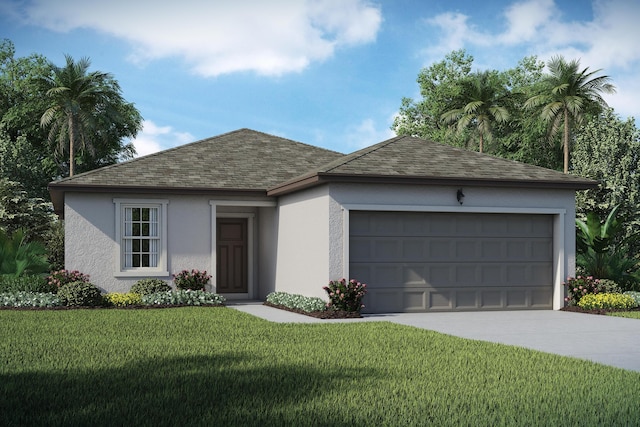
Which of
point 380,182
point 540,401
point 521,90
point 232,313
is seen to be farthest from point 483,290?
point 521,90

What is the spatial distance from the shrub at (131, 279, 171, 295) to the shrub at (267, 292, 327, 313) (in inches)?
108

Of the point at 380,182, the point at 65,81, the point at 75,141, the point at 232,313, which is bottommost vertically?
the point at 232,313

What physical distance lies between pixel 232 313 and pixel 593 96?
96.8 ft

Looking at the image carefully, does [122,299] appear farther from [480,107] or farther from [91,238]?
[480,107]

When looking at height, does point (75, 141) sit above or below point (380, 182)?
above

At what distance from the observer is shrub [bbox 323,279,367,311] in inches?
629

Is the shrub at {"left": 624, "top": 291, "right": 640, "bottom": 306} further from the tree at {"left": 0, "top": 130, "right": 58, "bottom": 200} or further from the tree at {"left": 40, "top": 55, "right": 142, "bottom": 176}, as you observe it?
the tree at {"left": 0, "top": 130, "right": 58, "bottom": 200}

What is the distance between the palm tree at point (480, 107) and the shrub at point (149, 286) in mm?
26706

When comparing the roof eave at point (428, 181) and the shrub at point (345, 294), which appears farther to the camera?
the roof eave at point (428, 181)

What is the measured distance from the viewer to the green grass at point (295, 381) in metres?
6.48

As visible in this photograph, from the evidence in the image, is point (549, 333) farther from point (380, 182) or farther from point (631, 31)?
point (631, 31)

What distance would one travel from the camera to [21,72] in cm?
4897

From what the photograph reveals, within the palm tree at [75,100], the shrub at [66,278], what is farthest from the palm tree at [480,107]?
the shrub at [66,278]

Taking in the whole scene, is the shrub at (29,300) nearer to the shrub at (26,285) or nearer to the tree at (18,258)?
the shrub at (26,285)
